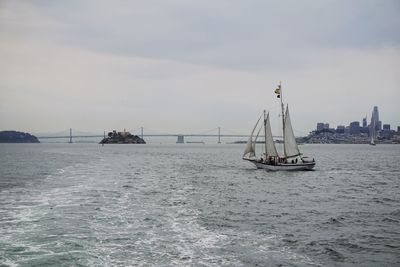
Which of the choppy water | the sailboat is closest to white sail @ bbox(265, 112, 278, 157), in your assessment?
the sailboat

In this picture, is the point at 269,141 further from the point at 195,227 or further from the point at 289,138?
the point at 195,227

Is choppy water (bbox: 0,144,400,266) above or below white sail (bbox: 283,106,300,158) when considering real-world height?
below

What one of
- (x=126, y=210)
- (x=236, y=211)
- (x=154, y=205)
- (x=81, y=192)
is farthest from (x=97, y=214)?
(x=81, y=192)

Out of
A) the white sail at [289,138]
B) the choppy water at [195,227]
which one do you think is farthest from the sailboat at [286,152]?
the choppy water at [195,227]

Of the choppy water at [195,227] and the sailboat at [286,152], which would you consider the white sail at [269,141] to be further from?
the choppy water at [195,227]

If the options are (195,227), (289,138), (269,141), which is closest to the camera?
(195,227)

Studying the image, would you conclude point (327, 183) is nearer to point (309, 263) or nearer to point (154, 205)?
point (154, 205)

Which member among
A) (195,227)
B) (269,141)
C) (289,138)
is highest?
(289,138)

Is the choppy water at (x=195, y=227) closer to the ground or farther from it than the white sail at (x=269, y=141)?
closer to the ground

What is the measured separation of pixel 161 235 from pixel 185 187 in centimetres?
→ 2790

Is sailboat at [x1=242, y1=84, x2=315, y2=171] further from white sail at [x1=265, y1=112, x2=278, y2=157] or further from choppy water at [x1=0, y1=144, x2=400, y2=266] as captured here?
choppy water at [x1=0, y1=144, x2=400, y2=266]

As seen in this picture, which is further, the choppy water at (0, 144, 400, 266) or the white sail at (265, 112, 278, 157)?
the white sail at (265, 112, 278, 157)

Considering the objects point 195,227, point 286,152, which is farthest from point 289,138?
point 195,227

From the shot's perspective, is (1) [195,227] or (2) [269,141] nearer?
(1) [195,227]
